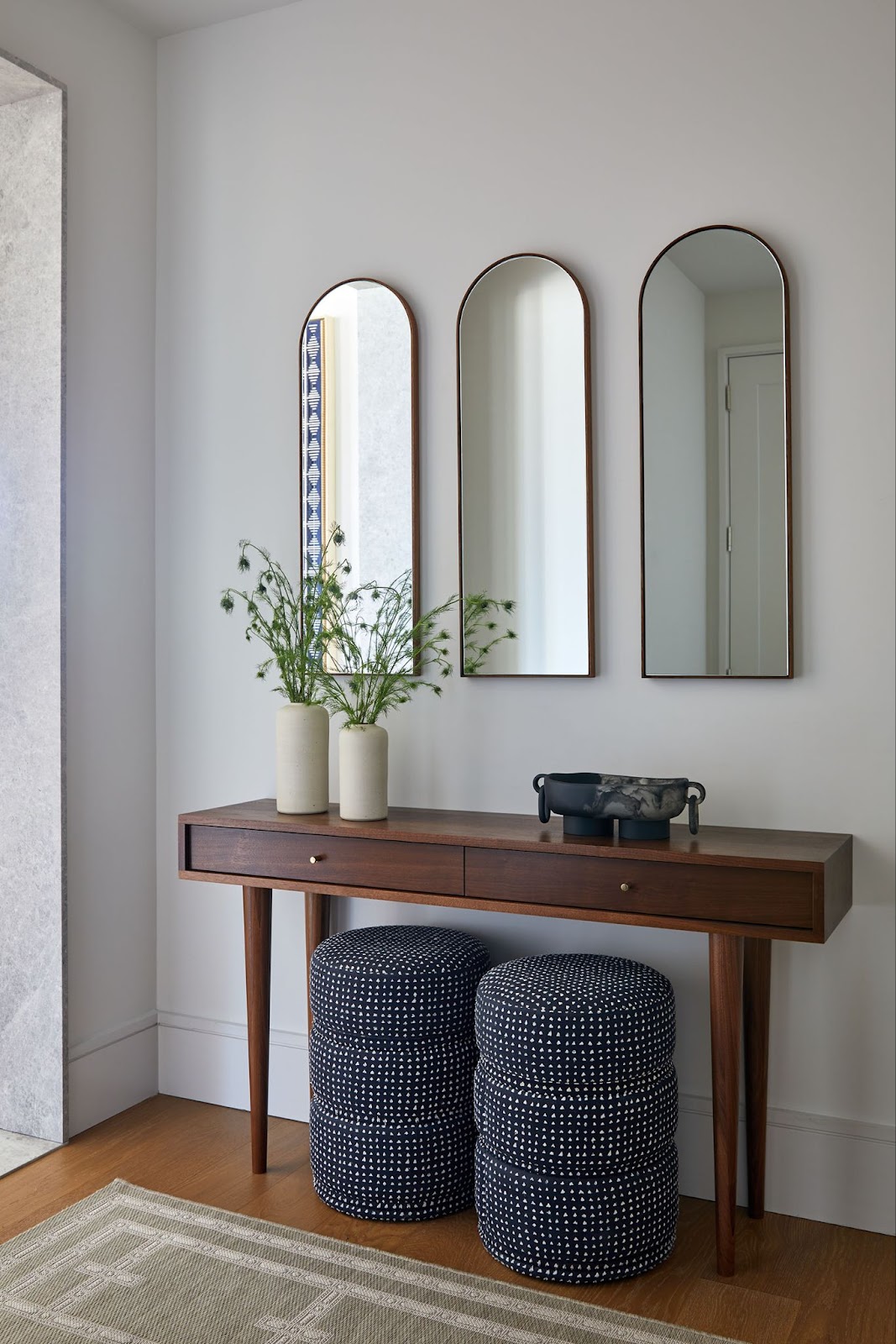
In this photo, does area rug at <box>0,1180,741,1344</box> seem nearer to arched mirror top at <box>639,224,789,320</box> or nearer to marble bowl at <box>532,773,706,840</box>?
marble bowl at <box>532,773,706,840</box>

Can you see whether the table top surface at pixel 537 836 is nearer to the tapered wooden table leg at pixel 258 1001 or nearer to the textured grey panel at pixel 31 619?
the tapered wooden table leg at pixel 258 1001

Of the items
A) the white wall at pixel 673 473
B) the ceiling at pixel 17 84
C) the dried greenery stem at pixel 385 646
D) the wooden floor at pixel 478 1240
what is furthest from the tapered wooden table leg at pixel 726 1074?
the ceiling at pixel 17 84

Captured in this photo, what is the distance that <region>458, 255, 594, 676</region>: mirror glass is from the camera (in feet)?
8.65

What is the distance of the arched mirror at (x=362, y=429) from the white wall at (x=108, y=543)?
513mm

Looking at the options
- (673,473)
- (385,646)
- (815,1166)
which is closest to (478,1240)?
(815,1166)

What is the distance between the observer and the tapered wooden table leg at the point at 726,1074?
2.17 metres

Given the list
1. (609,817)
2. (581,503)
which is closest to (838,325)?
(581,503)

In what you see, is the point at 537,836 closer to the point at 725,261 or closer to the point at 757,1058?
the point at 757,1058

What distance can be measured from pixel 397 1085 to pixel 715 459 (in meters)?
1.49

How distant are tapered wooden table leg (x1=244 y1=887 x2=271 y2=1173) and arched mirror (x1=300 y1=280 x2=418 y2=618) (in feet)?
2.64

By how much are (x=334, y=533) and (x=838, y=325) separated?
→ 126cm

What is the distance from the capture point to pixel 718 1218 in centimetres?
219

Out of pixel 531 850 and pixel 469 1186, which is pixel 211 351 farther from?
pixel 469 1186

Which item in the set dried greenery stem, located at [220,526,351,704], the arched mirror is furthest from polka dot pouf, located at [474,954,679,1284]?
the arched mirror
